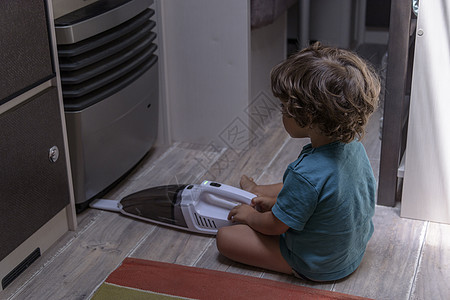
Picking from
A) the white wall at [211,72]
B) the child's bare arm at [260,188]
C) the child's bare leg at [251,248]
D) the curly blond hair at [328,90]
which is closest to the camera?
the curly blond hair at [328,90]

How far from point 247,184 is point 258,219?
0.31m

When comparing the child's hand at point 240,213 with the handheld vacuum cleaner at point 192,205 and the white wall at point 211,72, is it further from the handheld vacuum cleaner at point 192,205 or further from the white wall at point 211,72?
the white wall at point 211,72

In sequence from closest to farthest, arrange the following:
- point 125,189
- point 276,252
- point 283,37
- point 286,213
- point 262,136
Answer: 1. point 286,213
2. point 276,252
3. point 125,189
4. point 262,136
5. point 283,37

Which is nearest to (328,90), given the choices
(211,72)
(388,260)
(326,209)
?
(326,209)

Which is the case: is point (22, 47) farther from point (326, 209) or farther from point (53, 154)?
point (326, 209)

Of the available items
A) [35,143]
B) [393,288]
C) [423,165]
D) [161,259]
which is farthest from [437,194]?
[35,143]

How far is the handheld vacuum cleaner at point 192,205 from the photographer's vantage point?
1.50 meters

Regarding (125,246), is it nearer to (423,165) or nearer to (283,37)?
(423,165)

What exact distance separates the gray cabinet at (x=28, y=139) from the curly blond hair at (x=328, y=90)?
1.68ft

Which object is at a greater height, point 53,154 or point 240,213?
point 53,154

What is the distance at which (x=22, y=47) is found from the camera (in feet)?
4.14

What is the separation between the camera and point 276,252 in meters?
1.37

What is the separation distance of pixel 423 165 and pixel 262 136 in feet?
2.27

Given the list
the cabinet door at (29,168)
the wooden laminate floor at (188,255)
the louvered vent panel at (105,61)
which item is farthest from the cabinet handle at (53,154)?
the wooden laminate floor at (188,255)
